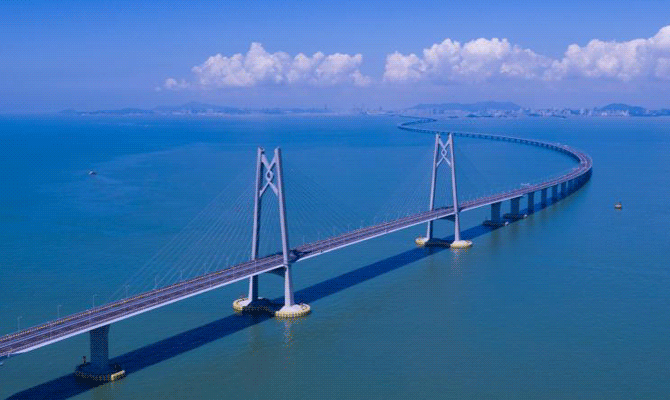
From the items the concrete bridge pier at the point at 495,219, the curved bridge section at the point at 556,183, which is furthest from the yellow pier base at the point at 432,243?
the concrete bridge pier at the point at 495,219

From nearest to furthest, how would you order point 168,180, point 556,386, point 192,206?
point 556,386 < point 192,206 < point 168,180

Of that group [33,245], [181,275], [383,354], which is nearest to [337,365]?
[383,354]

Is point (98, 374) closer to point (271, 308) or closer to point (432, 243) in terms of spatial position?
point (271, 308)

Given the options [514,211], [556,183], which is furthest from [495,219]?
[556,183]

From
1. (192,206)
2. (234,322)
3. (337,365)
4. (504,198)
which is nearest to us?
(337,365)

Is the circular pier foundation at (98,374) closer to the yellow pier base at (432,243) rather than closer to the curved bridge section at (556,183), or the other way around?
the yellow pier base at (432,243)

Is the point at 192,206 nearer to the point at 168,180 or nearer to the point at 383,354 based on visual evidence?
the point at 168,180

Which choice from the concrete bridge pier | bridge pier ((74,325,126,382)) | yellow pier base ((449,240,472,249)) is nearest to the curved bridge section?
the concrete bridge pier

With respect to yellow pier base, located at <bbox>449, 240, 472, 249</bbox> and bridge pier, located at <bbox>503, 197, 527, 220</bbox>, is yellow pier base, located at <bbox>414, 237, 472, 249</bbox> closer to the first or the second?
yellow pier base, located at <bbox>449, 240, 472, 249</bbox>
